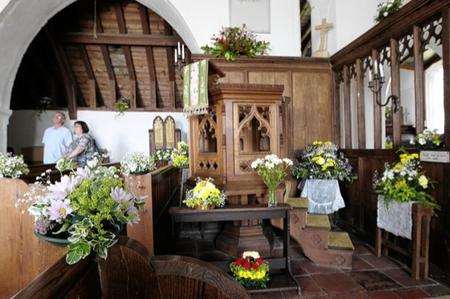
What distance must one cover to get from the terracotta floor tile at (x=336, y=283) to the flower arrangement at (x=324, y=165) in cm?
162

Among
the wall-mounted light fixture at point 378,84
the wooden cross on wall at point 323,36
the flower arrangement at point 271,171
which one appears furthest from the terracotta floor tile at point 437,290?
the wooden cross on wall at point 323,36

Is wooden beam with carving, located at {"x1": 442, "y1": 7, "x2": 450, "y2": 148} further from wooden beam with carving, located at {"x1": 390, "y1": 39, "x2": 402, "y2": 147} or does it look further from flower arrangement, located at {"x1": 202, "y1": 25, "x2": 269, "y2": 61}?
flower arrangement, located at {"x1": 202, "y1": 25, "x2": 269, "y2": 61}

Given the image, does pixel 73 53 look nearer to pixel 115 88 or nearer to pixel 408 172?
pixel 115 88

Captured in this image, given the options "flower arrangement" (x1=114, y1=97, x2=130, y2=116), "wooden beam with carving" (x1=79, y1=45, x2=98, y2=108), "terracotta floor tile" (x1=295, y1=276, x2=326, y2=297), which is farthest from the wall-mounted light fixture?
"wooden beam with carving" (x1=79, y1=45, x2=98, y2=108)

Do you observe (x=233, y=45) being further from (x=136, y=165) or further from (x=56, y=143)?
(x=56, y=143)

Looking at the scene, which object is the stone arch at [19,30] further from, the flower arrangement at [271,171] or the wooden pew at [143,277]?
the wooden pew at [143,277]

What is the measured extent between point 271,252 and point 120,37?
6843mm

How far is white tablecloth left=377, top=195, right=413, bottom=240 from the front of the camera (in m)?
2.93

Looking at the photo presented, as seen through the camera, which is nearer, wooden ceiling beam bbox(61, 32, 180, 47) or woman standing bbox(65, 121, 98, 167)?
woman standing bbox(65, 121, 98, 167)

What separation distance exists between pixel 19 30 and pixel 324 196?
233 inches

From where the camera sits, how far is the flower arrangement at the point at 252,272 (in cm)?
267

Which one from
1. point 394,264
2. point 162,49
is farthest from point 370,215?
point 162,49

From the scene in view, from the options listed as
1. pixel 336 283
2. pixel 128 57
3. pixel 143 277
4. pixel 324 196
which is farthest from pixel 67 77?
pixel 143 277

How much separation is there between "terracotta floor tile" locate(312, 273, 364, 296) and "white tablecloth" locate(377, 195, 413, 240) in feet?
2.48
